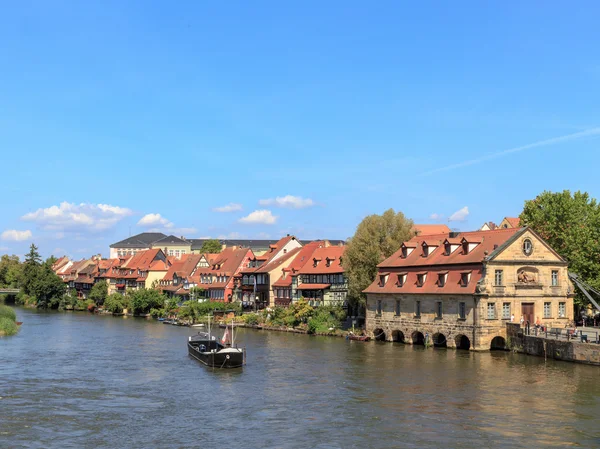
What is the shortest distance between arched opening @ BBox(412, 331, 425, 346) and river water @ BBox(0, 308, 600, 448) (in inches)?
156

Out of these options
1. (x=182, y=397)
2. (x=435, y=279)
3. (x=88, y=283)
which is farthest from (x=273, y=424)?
(x=88, y=283)

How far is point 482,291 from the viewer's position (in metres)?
59.3

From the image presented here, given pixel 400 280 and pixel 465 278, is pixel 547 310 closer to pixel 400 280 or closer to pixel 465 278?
pixel 465 278

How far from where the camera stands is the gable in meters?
60.6

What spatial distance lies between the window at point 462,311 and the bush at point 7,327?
4895cm

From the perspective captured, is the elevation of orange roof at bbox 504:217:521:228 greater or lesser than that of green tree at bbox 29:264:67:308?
greater

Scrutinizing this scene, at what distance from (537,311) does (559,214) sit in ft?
50.2

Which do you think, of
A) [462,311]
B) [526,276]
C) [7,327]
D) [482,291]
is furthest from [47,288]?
[526,276]

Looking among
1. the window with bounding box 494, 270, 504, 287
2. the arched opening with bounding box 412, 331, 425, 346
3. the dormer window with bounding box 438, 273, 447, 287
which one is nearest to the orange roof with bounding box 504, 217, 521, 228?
the arched opening with bounding box 412, 331, 425, 346

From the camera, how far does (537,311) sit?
61.4 meters

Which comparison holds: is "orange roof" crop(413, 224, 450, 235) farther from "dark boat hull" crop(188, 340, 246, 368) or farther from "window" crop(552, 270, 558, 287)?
"dark boat hull" crop(188, 340, 246, 368)

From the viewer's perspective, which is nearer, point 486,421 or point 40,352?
point 486,421

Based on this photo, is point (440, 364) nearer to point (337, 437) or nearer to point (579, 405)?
point (579, 405)

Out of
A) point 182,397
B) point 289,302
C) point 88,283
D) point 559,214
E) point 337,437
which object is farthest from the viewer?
point 88,283
